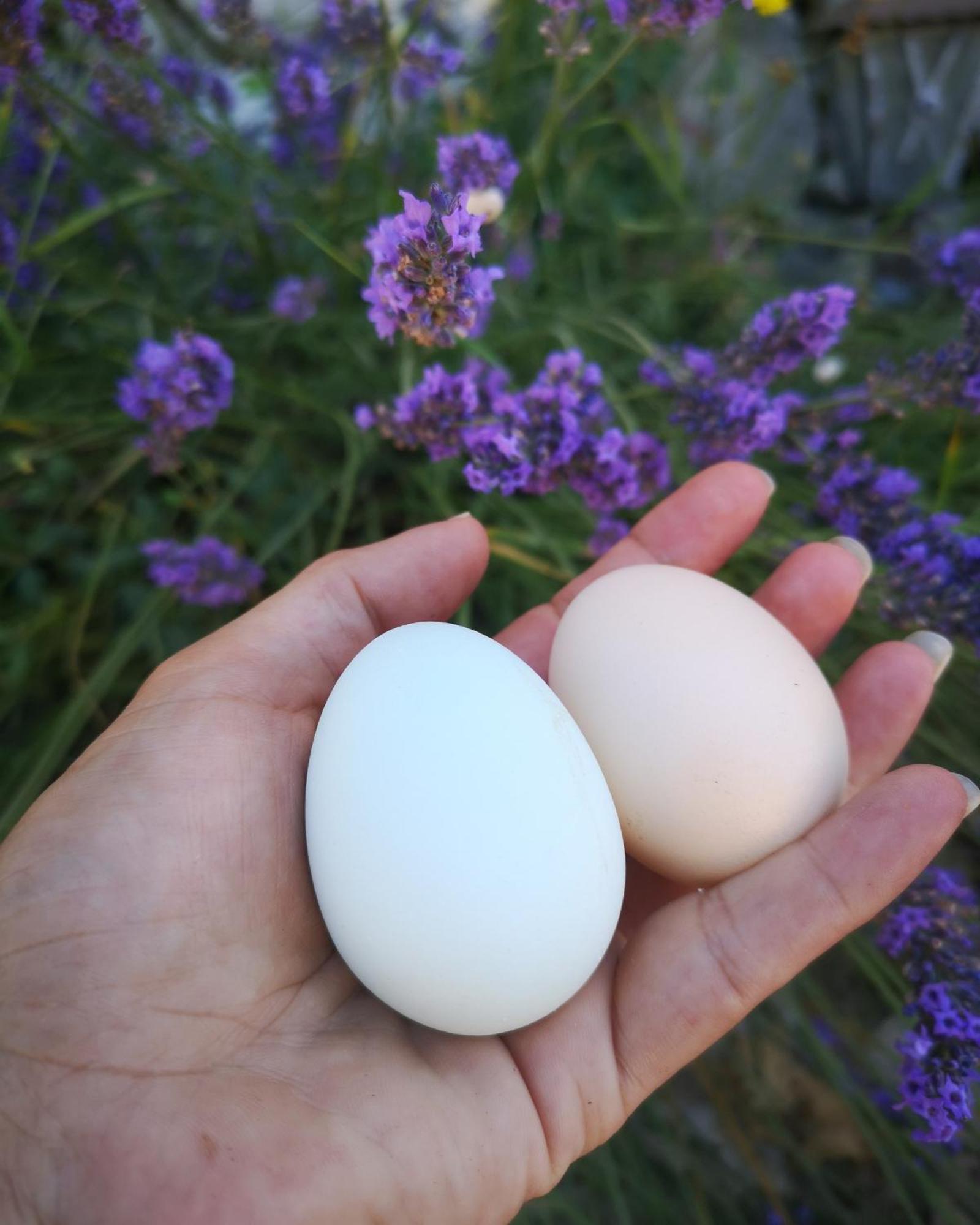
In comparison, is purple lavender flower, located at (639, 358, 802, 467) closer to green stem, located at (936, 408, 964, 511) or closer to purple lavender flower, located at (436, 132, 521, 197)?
green stem, located at (936, 408, 964, 511)

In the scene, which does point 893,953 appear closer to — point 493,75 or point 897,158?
point 493,75

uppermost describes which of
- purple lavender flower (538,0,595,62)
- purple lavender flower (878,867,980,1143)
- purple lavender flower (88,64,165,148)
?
purple lavender flower (538,0,595,62)

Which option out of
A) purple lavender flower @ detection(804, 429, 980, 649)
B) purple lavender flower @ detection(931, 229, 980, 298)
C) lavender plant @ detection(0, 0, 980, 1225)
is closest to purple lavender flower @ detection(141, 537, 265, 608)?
lavender plant @ detection(0, 0, 980, 1225)

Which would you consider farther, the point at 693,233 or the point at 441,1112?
the point at 693,233

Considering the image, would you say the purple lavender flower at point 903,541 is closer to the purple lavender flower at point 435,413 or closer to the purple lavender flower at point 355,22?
the purple lavender flower at point 435,413

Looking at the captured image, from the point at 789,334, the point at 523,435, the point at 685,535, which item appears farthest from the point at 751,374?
the point at 523,435

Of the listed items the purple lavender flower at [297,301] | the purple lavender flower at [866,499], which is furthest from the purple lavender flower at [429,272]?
the purple lavender flower at [866,499]

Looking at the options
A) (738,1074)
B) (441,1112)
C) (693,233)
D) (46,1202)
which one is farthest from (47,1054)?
(693,233)
